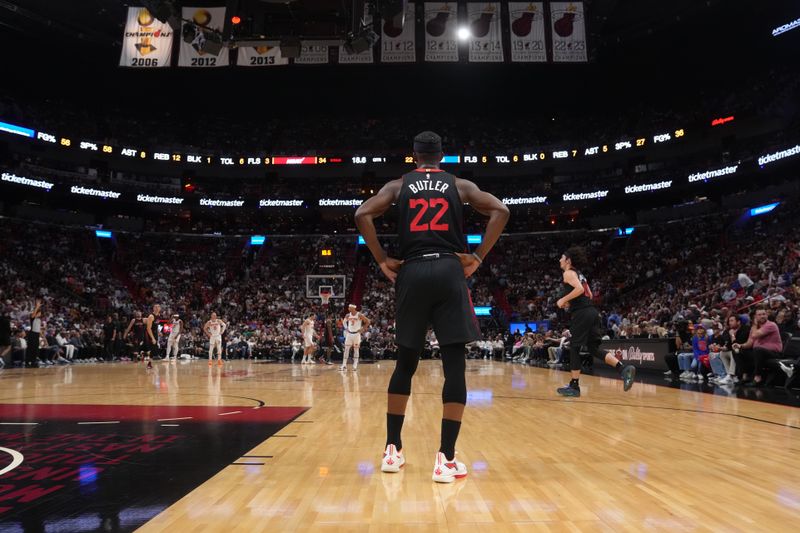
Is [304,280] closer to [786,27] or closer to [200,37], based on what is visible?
[200,37]

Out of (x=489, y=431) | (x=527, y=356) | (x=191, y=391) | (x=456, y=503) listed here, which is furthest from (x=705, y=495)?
(x=527, y=356)

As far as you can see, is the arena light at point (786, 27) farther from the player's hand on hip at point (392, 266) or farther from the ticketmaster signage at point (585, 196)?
the player's hand on hip at point (392, 266)

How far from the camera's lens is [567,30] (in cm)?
1794

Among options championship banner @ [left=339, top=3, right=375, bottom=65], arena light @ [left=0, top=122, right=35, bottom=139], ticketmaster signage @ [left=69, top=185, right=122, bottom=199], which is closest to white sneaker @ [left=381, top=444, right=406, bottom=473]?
championship banner @ [left=339, top=3, right=375, bottom=65]

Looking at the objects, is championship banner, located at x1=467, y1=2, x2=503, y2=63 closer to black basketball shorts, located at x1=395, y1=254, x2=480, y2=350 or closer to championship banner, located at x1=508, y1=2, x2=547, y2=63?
championship banner, located at x1=508, y1=2, x2=547, y2=63

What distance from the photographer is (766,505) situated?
9.42 feet

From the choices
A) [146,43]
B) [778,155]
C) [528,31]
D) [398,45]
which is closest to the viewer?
[146,43]

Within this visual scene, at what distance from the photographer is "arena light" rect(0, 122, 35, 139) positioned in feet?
113

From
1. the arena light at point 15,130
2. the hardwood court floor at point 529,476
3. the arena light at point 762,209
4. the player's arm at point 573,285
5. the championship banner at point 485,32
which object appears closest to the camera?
the hardwood court floor at point 529,476

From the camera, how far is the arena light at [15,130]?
1353 inches

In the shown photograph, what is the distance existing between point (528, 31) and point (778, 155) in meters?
21.1

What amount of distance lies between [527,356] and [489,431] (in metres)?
19.1

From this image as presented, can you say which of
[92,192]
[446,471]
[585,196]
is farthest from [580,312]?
[92,192]

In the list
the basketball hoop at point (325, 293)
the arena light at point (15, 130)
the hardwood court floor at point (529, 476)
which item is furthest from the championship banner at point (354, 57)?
→ the arena light at point (15, 130)
